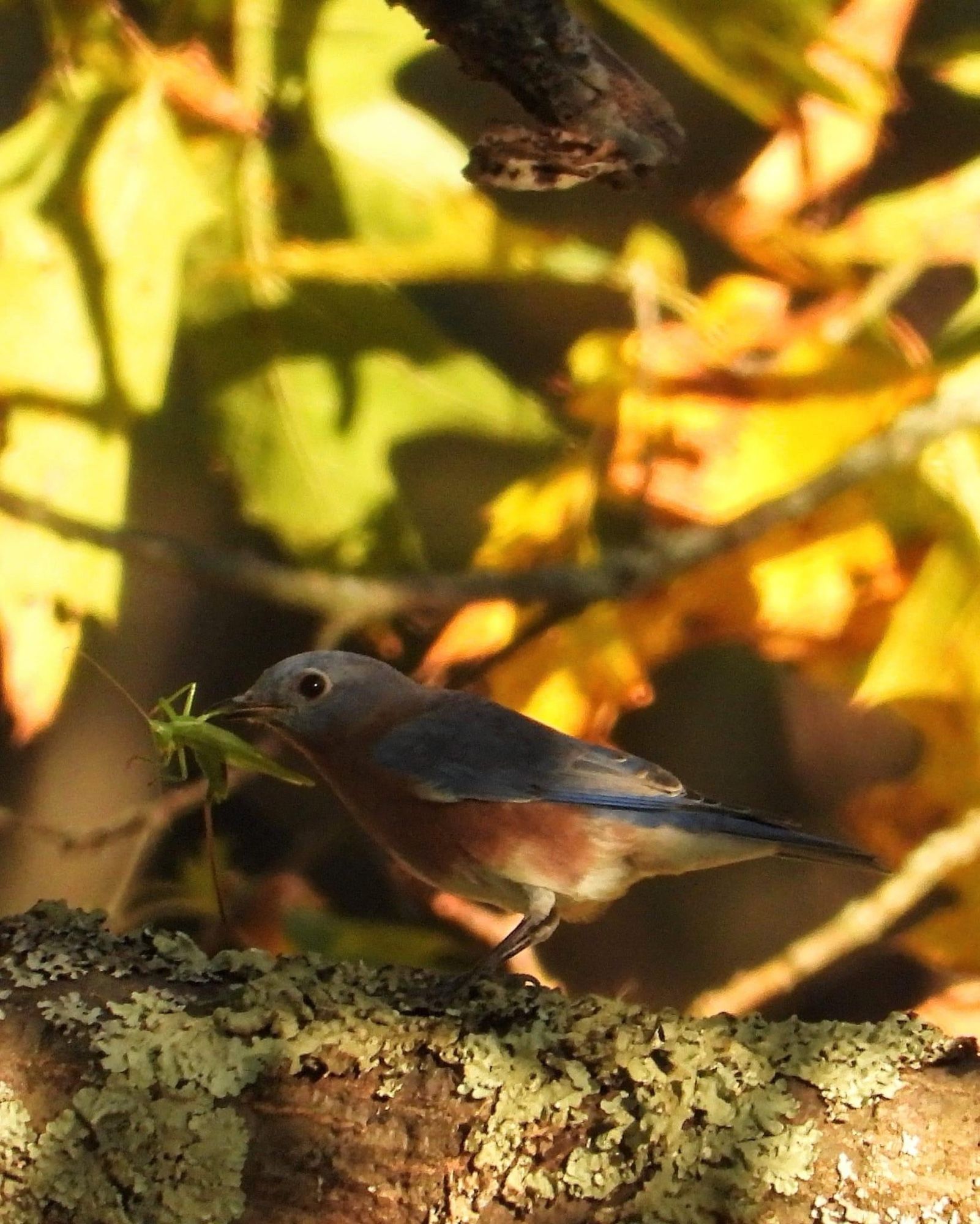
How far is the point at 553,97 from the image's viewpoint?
784 mm

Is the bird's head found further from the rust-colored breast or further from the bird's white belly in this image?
the bird's white belly

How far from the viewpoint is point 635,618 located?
3.86 ft

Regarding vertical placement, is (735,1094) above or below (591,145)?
below

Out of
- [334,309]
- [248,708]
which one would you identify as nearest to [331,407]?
[334,309]

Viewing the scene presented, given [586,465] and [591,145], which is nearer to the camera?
[591,145]

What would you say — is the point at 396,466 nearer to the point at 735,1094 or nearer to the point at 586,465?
the point at 586,465

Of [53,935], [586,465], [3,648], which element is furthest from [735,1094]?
[3,648]

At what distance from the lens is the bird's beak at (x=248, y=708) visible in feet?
3.13

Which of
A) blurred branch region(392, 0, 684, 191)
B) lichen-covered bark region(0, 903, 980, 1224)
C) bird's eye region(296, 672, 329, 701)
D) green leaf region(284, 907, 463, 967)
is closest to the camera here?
lichen-covered bark region(0, 903, 980, 1224)

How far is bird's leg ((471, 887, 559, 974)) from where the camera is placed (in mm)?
838

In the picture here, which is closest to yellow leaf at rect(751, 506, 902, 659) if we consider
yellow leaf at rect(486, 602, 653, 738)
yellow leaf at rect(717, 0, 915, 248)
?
yellow leaf at rect(486, 602, 653, 738)

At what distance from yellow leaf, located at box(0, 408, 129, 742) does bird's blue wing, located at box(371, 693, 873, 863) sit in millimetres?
385

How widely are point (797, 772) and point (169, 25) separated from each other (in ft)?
2.90

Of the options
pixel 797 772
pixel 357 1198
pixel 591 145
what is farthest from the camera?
pixel 797 772
